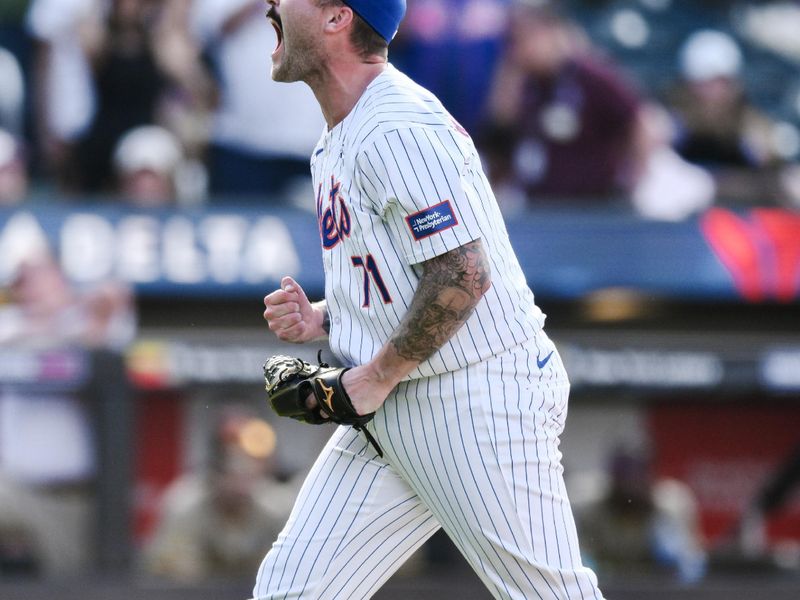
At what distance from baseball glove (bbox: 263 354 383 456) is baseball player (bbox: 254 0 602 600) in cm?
3

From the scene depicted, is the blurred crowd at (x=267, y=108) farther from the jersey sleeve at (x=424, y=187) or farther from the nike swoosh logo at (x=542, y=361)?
the jersey sleeve at (x=424, y=187)

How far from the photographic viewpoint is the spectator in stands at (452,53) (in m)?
7.83

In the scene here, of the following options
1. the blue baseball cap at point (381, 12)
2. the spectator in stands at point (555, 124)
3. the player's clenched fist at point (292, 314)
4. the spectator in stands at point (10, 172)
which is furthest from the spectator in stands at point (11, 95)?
the blue baseball cap at point (381, 12)

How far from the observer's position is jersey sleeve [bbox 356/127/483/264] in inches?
116

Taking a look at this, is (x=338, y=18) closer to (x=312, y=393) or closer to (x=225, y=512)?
(x=312, y=393)

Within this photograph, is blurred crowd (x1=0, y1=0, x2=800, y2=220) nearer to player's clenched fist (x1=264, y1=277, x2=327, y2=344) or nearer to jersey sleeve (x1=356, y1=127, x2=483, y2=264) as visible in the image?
player's clenched fist (x1=264, y1=277, x2=327, y2=344)

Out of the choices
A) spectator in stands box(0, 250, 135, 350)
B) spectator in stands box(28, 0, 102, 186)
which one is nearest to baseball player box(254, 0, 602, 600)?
spectator in stands box(0, 250, 135, 350)

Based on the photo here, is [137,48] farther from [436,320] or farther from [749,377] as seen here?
[436,320]

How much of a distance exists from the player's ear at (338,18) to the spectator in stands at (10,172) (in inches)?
174

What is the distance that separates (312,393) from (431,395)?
26 cm

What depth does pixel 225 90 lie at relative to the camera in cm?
786

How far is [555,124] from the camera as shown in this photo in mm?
7773

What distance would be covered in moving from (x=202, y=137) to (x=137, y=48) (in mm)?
617

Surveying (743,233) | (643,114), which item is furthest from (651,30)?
(743,233)
